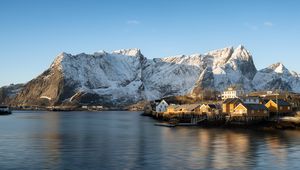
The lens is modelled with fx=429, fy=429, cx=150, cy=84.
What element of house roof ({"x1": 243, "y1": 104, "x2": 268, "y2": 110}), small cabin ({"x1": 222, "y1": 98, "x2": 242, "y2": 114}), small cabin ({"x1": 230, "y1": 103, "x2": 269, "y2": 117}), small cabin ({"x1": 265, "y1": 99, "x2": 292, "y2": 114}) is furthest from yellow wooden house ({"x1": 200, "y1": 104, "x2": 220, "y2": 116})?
house roof ({"x1": 243, "y1": 104, "x2": 268, "y2": 110})

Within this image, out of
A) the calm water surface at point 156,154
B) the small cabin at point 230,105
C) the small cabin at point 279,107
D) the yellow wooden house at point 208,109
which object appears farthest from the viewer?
the yellow wooden house at point 208,109

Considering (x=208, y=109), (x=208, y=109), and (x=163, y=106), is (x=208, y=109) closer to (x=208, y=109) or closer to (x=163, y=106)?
(x=208, y=109)

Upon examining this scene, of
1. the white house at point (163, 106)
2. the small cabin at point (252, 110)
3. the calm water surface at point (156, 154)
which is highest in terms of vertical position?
the white house at point (163, 106)

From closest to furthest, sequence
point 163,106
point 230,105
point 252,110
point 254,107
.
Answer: point 252,110
point 254,107
point 230,105
point 163,106

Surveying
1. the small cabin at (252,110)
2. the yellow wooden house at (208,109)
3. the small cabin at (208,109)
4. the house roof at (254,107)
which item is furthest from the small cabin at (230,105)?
the house roof at (254,107)

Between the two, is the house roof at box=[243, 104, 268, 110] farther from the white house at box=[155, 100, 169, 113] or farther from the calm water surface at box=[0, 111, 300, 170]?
the white house at box=[155, 100, 169, 113]

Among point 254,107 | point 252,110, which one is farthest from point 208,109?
point 252,110

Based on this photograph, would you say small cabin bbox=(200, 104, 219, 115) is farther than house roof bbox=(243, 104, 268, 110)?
Yes

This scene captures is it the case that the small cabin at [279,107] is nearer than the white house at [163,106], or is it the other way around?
the small cabin at [279,107]

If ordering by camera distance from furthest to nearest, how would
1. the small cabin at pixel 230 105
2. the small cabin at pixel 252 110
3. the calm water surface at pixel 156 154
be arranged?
1. the small cabin at pixel 230 105
2. the small cabin at pixel 252 110
3. the calm water surface at pixel 156 154

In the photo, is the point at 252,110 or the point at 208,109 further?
the point at 208,109

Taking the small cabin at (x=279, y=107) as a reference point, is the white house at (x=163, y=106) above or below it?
above

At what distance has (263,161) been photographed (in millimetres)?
39719

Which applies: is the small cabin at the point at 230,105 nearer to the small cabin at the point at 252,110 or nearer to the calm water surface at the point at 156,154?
the small cabin at the point at 252,110
